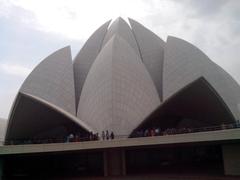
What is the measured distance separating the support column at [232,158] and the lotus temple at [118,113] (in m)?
0.25

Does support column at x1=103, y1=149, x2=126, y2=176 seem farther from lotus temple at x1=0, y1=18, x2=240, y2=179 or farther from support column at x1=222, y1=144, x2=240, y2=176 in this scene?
support column at x1=222, y1=144, x2=240, y2=176

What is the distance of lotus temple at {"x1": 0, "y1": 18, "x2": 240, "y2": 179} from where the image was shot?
16.8 meters

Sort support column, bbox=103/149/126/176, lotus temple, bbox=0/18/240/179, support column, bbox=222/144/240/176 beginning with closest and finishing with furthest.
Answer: support column, bbox=222/144/240/176
support column, bbox=103/149/126/176
lotus temple, bbox=0/18/240/179

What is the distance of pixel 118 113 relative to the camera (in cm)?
1783

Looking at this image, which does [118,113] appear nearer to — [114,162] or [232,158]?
[114,162]

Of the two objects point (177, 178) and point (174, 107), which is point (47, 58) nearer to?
point (174, 107)

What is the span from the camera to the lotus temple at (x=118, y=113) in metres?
16.8

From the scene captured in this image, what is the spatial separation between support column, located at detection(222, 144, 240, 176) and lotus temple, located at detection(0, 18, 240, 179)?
25cm

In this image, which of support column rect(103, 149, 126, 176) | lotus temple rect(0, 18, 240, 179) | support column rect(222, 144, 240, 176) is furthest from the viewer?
lotus temple rect(0, 18, 240, 179)

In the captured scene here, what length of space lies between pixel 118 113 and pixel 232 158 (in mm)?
7180

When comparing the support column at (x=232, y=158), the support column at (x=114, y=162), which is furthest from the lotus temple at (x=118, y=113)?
the support column at (x=232, y=158)

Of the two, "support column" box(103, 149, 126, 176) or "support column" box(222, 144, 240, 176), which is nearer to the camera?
"support column" box(222, 144, 240, 176)

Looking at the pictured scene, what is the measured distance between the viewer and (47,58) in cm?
2442

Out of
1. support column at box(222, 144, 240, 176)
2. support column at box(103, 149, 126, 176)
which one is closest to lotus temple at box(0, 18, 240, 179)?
support column at box(103, 149, 126, 176)
